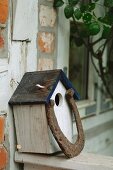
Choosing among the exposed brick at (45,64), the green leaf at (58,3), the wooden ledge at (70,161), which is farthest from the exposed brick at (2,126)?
the green leaf at (58,3)

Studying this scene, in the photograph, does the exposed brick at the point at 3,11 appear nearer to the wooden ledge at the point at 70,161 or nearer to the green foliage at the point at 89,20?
the green foliage at the point at 89,20

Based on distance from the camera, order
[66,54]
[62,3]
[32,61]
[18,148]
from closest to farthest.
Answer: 1. [18,148]
2. [32,61]
3. [62,3]
4. [66,54]

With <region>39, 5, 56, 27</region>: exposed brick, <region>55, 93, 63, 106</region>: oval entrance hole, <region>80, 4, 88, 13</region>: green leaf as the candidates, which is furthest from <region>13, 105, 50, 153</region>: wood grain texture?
<region>80, 4, 88, 13</region>: green leaf

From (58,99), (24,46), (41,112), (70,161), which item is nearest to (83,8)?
(24,46)

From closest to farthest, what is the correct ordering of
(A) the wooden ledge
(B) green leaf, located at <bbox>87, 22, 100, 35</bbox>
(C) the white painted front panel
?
(A) the wooden ledge → (C) the white painted front panel → (B) green leaf, located at <bbox>87, 22, 100, 35</bbox>

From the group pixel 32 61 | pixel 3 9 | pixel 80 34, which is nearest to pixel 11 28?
pixel 3 9

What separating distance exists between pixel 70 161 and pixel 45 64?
0.56m

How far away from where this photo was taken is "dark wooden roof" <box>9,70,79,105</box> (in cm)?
148

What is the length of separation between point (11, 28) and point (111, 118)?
1538mm

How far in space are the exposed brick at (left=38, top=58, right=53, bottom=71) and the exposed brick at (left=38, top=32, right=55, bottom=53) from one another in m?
0.05

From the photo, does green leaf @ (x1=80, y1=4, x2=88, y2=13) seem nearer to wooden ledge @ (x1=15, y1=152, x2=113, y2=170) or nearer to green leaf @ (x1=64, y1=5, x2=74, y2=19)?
green leaf @ (x1=64, y1=5, x2=74, y2=19)

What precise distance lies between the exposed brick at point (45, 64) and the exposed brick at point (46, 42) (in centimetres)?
5

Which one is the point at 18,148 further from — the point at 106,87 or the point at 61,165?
the point at 106,87

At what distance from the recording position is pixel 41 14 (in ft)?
5.78
